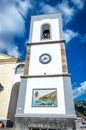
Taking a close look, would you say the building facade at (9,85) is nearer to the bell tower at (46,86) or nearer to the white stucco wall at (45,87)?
the bell tower at (46,86)

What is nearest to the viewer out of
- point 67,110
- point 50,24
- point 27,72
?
point 67,110

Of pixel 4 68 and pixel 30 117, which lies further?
pixel 4 68

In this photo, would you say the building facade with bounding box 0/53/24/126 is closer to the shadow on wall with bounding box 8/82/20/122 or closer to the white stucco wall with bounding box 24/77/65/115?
→ the shadow on wall with bounding box 8/82/20/122

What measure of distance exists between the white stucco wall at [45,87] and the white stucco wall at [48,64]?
2.86 feet

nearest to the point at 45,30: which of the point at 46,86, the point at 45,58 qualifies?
the point at 45,58

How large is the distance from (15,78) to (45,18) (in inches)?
346

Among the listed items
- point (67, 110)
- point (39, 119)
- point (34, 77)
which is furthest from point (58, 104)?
point (34, 77)

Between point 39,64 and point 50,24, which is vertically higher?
point 50,24

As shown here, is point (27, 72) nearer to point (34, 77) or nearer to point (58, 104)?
point (34, 77)

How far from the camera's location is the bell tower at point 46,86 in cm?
1153

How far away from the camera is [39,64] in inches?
580

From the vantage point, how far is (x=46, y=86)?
13078 millimetres

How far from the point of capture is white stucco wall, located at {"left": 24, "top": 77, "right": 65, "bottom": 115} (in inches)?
468

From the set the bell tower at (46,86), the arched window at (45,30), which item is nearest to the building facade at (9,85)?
the bell tower at (46,86)
